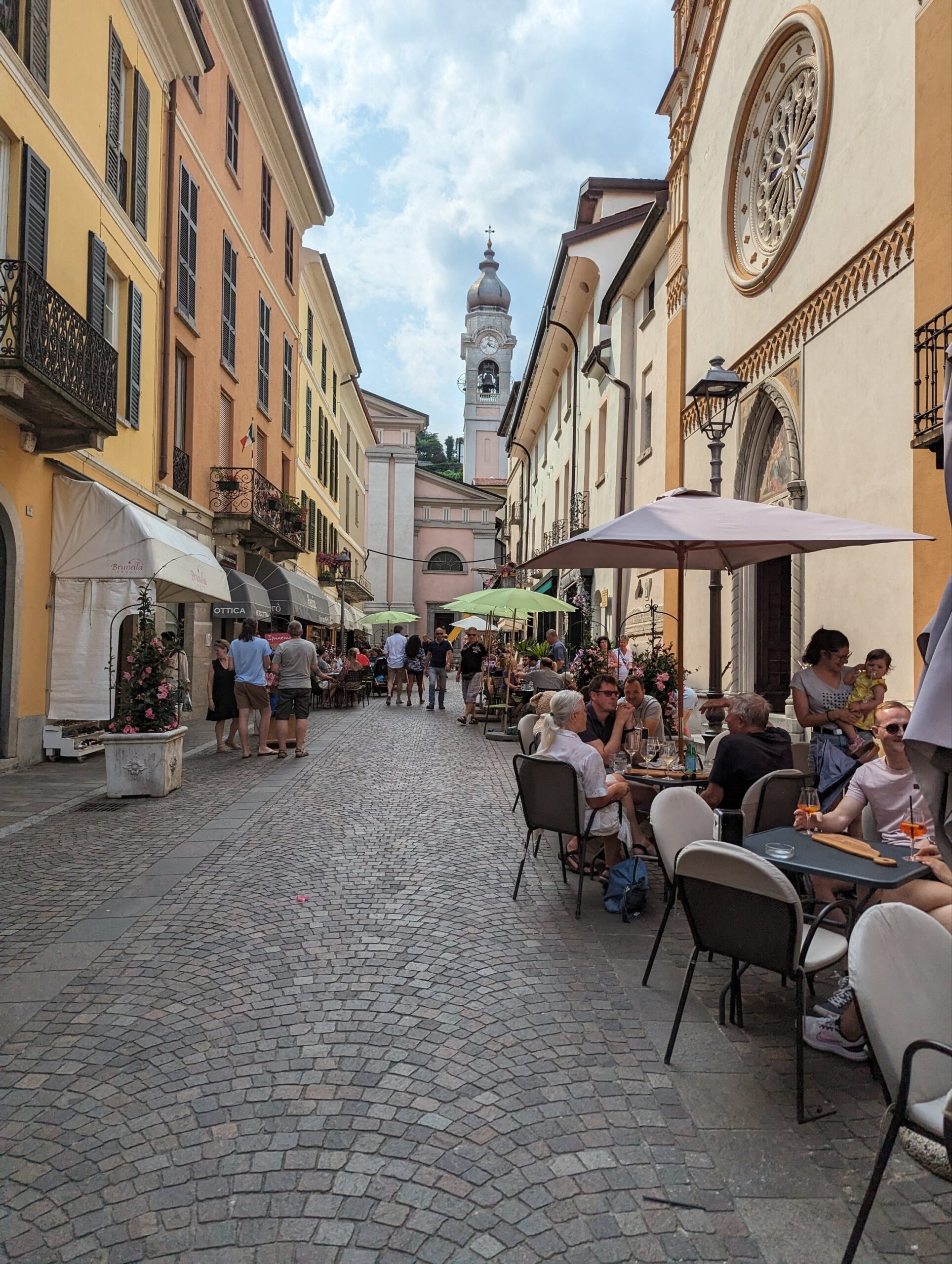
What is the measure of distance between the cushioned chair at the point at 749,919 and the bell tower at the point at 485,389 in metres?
65.4

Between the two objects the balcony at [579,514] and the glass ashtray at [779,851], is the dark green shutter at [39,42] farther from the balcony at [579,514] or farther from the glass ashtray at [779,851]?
the balcony at [579,514]

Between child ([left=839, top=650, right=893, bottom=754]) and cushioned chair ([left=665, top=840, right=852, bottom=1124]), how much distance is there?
336 centimetres

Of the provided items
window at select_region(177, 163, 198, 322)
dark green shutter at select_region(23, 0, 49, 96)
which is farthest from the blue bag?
window at select_region(177, 163, 198, 322)

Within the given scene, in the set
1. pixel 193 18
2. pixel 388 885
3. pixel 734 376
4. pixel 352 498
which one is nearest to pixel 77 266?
pixel 193 18

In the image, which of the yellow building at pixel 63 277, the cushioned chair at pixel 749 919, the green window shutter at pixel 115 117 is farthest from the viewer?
the green window shutter at pixel 115 117

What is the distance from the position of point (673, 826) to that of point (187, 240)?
15885 millimetres

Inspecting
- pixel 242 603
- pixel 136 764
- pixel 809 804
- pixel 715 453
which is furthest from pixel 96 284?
pixel 809 804

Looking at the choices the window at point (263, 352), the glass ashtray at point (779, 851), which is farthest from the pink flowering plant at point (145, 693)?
the window at point (263, 352)

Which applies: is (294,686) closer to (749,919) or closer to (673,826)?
(673,826)

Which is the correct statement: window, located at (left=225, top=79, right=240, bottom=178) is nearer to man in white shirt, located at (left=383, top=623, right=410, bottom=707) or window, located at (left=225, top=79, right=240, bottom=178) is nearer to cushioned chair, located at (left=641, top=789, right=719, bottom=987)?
man in white shirt, located at (left=383, top=623, right=410, bottom=707)

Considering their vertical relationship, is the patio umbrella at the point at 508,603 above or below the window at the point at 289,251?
below

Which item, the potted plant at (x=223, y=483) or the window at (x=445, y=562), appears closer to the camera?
the potted plant at (x=223, y=483)

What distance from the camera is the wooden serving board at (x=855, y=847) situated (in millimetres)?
3900

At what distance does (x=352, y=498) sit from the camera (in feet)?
149
